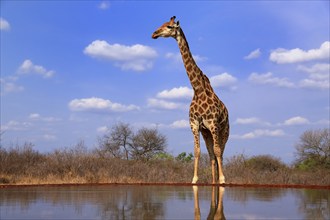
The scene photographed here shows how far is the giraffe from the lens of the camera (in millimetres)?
10898

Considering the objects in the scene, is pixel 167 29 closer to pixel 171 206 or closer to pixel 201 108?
pixel 201 108

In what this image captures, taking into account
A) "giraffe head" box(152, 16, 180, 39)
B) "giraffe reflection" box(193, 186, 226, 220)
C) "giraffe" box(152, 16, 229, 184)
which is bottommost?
"giraffe reflection" box(193, 186, 226, 220)

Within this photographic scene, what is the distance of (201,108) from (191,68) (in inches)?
55.5

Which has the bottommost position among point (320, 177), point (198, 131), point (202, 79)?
point (320, 177)

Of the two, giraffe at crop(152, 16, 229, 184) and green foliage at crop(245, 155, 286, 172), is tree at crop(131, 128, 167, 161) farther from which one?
giraffe at crop(152, 16, 229, 184)

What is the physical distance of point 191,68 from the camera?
1171 cm

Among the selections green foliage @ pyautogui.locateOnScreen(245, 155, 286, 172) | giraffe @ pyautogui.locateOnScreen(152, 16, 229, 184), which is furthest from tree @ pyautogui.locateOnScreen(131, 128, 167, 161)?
giraffe @ pyautogui.locateOnScreen(152, 16, 229, 184)

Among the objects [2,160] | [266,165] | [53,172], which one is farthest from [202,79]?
[266,165]

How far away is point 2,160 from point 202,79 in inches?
489

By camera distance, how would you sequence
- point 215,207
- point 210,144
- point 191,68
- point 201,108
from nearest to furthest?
point 215,207
point 201,108
point 191,68
point 210,144

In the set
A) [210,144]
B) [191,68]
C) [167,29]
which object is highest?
[167,29]

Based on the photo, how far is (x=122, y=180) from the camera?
50.3ft

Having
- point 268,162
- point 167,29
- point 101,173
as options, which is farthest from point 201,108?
point 268,162

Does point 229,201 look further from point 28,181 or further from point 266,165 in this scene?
point 266,165
